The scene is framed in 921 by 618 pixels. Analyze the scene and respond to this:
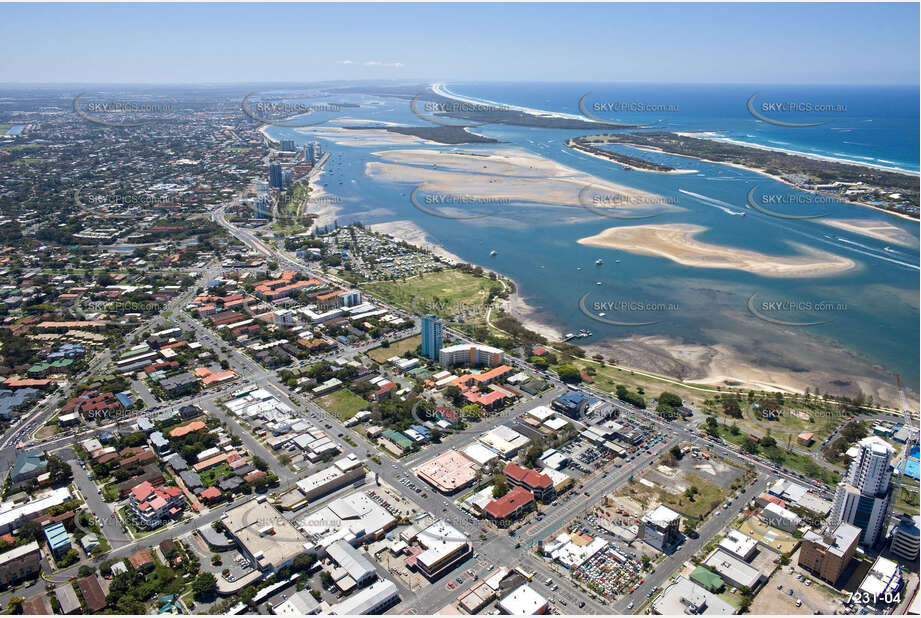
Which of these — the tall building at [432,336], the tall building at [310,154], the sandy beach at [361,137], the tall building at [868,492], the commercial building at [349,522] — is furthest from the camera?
the sandy beach at [361,137]

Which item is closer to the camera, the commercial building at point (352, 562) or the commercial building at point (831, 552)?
the commercial building at point (831, 552)

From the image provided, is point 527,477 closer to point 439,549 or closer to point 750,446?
point 439,549

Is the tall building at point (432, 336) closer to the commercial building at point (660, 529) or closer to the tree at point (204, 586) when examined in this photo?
the commercial building at point (660, 529)

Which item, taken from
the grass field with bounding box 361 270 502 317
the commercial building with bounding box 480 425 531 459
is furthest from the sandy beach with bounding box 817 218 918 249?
the commercial building with bounding box 480 425 531 459

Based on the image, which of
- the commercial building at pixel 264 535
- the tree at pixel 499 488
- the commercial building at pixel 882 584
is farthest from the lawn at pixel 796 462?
the commercial building at pixel 264 535

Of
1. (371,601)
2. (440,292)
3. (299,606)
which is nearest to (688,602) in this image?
(371,601)

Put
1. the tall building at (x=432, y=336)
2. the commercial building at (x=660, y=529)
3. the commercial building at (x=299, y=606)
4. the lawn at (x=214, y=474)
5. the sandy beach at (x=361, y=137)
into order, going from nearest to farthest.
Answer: the commercial building at (x=299, y=606) < the commercial building at (x=660, y=529) < the lawn at (x=214, y=474) < the tall building at (x=432, y=336) < the sandy beach at (x=361, y=137)

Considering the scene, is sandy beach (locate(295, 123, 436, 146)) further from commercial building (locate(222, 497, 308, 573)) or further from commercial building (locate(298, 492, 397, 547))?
commercial building (locate(222, 497, 308, 573))

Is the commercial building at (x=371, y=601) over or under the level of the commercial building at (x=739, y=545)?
under
